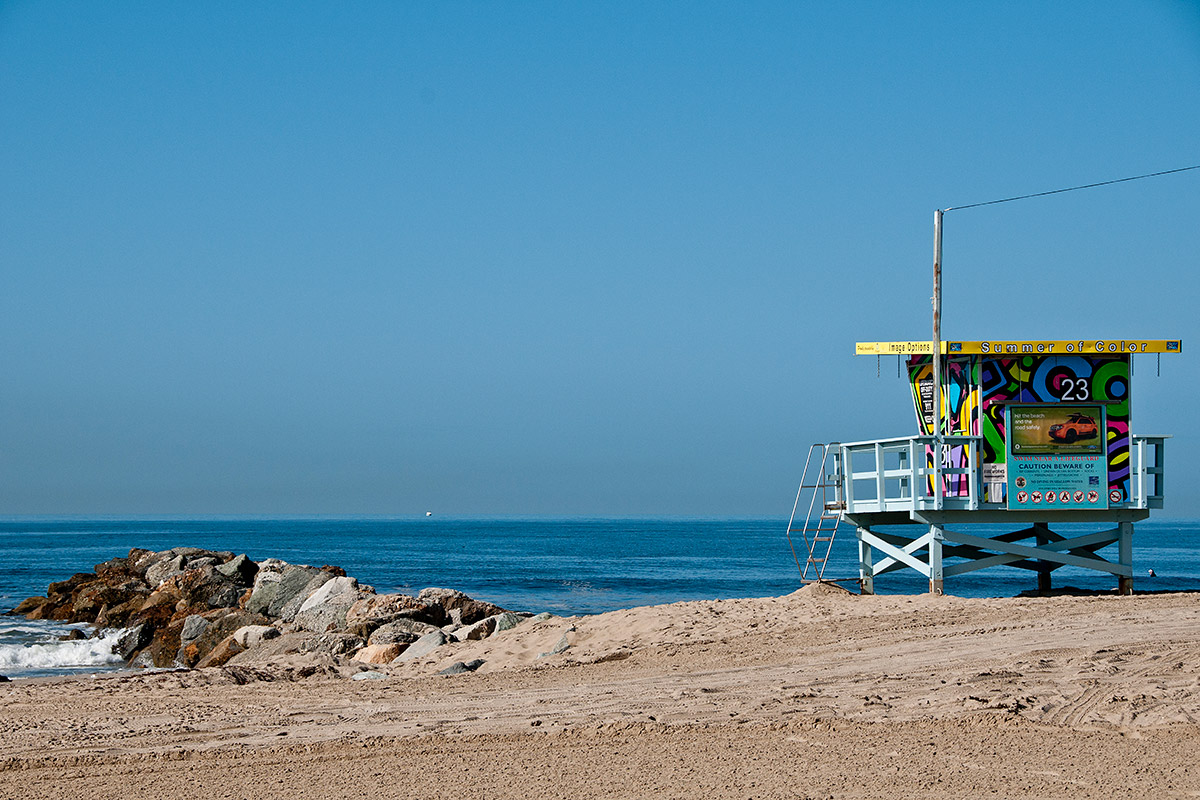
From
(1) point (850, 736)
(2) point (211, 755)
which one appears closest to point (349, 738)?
(2) point (211, 755)

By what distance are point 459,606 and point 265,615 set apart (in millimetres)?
6893

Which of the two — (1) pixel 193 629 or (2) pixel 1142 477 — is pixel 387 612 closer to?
(1) pixel 193 629

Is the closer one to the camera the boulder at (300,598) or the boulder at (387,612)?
the boulder at (387,612)

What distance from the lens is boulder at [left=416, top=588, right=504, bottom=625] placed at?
18.7 meters

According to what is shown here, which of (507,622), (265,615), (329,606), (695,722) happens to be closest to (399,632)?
(507,622)

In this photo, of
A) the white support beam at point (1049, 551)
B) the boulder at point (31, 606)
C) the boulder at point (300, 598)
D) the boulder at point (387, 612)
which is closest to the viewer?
the white support beam at point (1049, 551)

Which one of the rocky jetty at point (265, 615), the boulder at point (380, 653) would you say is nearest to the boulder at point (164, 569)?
the rocky jetty at point (265, 615)

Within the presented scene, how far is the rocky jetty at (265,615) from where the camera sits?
16734mm

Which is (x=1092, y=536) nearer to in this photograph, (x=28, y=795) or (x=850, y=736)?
(x=850, y=736)

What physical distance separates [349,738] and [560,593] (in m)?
26.5

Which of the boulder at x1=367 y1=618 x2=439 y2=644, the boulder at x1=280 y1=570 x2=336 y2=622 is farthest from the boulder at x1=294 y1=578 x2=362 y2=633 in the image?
the boulder at x1=367 y1=618 x2=439 y2=644

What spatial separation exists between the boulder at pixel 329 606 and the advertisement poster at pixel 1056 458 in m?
11.7

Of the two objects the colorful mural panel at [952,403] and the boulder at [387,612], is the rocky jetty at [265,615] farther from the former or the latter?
the colorful mural panel at [952,403]

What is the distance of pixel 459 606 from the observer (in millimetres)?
19266
